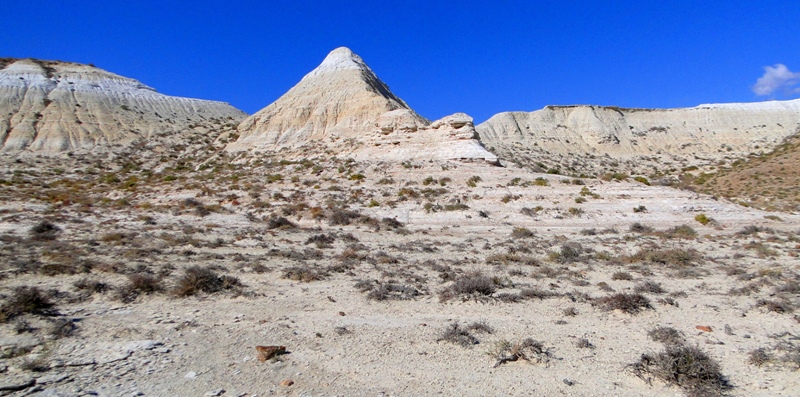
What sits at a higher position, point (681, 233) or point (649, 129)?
point (649, 129)

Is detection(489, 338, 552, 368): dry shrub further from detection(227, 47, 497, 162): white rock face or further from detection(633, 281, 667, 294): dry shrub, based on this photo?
detection(227, 47, 497, 162): white rock face

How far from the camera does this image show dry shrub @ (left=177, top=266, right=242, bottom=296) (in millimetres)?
7988

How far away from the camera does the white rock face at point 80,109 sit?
38.0 m

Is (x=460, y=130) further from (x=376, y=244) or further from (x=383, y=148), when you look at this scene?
(x=376, y=244)

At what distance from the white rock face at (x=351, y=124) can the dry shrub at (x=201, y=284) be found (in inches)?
792

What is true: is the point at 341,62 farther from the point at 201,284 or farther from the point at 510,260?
the point at 201,284

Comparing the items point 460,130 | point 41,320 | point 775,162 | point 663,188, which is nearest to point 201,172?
point 460,130

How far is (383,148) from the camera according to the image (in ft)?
96.9

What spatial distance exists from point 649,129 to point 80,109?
6833cm

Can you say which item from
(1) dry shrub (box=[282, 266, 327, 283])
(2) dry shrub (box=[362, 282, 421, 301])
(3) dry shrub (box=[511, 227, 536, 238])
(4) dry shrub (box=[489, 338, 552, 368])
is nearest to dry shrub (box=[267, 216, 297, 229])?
(1) dry shrub (box=[282, 266, 327, 283])

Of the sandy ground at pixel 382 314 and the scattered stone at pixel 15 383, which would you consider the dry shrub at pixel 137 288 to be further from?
the scattered stone at pixel 15 383

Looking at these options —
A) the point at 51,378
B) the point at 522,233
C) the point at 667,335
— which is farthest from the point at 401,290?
the point at 522,233

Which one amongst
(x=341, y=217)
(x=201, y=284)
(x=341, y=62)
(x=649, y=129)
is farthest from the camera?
(x=649, y=129)

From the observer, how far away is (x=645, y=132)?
60.3 m
